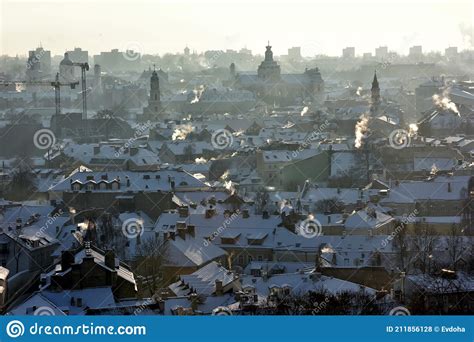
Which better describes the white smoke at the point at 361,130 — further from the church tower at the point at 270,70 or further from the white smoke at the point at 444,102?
the church tower at the point at 270,70

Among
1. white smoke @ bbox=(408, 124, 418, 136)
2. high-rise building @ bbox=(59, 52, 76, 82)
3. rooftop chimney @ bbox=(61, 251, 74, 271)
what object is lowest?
white smoke @ bbox=(408, 124, 418, 136)

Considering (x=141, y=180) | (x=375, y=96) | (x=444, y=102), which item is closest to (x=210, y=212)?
(x=141, y=180)

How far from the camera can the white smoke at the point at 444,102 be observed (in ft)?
97.3

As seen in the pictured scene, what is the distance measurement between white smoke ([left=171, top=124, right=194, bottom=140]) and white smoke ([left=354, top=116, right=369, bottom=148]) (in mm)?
4132

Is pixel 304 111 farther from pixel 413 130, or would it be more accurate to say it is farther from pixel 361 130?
pixel 361 130

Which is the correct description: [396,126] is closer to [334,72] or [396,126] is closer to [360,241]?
[360,241]

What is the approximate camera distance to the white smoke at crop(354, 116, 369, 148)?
22.9m

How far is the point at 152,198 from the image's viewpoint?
607 inches

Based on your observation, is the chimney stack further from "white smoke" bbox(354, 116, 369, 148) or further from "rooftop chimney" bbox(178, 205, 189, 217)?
"white smoke" bbox(354, 116, 369, 148)

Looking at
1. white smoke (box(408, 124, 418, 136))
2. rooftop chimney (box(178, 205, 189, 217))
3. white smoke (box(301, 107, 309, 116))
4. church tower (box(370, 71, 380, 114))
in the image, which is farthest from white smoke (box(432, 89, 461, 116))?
rooftop chimney (box(178, 205, 189, 217))

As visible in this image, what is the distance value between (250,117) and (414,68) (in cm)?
2766

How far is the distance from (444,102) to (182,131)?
864 centimetres

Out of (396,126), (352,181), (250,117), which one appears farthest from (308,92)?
(352,181)

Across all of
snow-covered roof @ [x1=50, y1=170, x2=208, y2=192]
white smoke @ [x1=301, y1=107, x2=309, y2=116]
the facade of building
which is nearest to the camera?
snow-covered roof @ [x1=50, y1=170, x2=208, y2=192]
